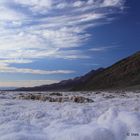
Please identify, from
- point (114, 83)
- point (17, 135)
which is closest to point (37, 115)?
point (17, 135)

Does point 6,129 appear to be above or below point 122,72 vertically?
below

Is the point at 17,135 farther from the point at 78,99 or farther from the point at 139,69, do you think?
the point at 139,69

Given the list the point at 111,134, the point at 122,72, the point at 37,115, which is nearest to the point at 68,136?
the point at 111,134

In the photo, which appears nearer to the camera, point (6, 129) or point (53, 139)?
point (53, 139)

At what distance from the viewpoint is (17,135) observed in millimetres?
9352

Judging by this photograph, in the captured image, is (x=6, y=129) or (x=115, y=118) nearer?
(x=6, y=129)

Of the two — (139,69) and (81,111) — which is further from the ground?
(139,69)

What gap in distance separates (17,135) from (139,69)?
181754 millimetres

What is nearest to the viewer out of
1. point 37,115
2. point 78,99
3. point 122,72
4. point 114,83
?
point 37,115

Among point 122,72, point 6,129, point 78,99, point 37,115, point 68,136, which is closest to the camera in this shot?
point 68,136

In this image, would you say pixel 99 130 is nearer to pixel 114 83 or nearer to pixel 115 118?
pixel 115 118

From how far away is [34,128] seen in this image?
1142 centimetres

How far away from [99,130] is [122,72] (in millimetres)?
189361

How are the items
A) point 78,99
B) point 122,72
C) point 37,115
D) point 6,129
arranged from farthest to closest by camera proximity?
1. point 122,72
2. point 78,99
3. point 37,115
4. point 6,129
